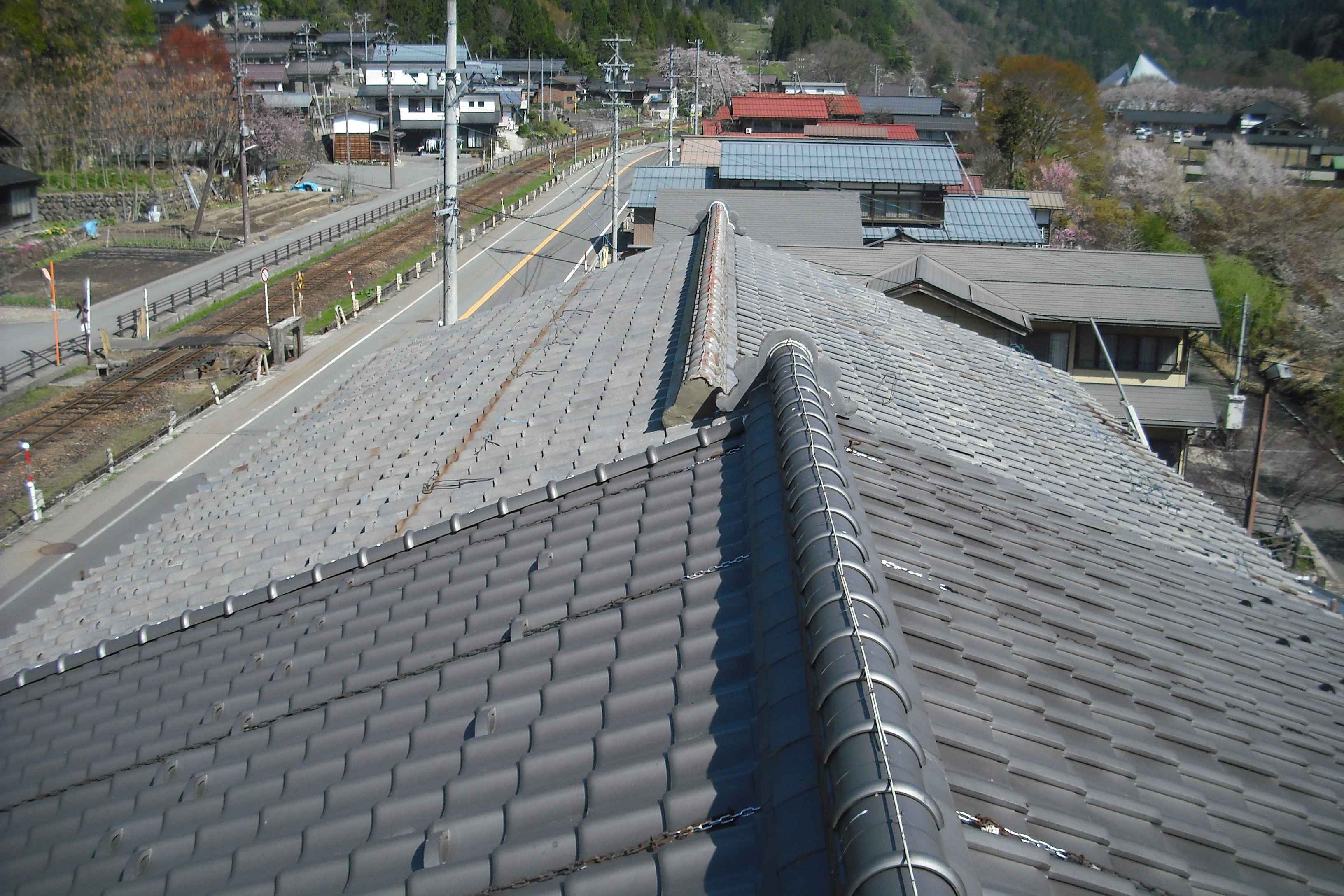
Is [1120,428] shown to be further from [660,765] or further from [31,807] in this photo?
[31,807]

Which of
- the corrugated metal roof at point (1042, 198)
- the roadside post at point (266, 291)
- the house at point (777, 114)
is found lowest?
the roadside post at point (266, 291)

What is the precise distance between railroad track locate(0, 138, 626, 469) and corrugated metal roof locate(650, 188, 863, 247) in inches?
569

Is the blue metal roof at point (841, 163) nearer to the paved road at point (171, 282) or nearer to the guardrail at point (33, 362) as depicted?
the paved road at point (171, 282)

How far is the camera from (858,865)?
232 centimetres

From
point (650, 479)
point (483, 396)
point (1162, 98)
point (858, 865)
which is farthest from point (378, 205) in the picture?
point (1162, 98)

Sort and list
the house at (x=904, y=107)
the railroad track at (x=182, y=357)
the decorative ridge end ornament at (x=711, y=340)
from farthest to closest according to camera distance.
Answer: the house at (x=904, y=107)
the railroad track at (x=182, y=357)
the decorative ridge end ornament at (x=711, y=340)

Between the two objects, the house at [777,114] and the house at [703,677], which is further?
the house at [777,114]

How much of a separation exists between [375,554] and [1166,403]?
74.0 ft

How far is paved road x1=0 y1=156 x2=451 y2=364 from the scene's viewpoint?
2992 centimetres

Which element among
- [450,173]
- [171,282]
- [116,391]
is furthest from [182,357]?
[450,173]

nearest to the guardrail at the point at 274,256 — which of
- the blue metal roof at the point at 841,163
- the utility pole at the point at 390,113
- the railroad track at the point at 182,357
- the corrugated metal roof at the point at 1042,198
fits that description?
the railroad track at the point at 182,357

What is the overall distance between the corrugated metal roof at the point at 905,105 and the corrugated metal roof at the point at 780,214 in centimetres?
4932

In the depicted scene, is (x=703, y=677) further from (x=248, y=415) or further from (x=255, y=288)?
(x=255, y=288)

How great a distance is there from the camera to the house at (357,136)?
67.9m
